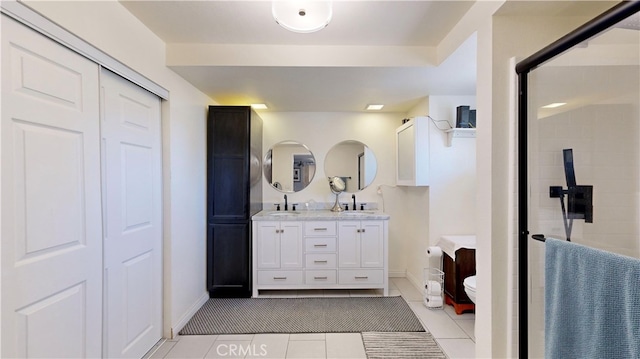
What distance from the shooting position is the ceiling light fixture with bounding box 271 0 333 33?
1.35 meters

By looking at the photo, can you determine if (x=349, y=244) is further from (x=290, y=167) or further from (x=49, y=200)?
(x=49, y=200)

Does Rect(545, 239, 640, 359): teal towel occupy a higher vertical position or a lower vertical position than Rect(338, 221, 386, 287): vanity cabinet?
higher

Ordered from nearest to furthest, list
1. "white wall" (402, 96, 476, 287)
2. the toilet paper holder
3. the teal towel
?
the teal towel → the toilet paper holder → "white wall" (402, 96, 476, 287)

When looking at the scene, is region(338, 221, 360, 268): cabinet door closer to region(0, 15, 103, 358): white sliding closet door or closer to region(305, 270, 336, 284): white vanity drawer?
region(305, 270, 336, 284): white vanity drawer

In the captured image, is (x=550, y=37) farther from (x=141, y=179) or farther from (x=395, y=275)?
(x=395, y=275)

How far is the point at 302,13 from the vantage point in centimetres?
139

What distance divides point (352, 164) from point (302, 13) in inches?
90.9

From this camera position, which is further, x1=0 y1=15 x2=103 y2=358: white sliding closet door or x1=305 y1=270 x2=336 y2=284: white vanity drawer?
x1=305 y1=270 x2=336 y2=284: white vanity drawer

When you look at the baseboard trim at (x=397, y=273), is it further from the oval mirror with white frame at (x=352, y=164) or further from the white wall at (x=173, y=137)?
the white wall at (x=173, y=137)

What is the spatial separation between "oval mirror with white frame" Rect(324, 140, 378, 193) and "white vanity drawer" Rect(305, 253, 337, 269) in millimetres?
976

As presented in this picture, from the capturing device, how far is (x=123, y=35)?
5.30 ft

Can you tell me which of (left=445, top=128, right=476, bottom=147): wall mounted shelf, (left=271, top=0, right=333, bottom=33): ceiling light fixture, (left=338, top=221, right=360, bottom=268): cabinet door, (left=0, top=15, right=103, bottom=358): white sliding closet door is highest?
(left=271, top=0, right=333, bottom=33): ceiling light fixture

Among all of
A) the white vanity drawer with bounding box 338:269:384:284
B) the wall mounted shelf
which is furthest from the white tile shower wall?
the white vanity drawer with bounding box 338:269:384:284

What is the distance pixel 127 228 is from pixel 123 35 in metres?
1.21
